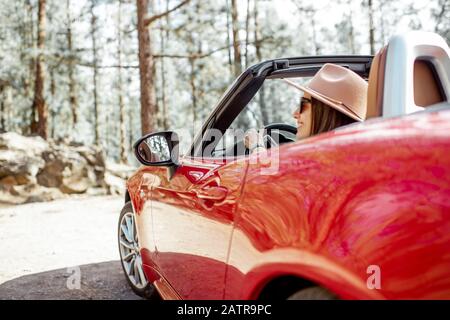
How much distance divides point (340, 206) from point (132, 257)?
286 cm

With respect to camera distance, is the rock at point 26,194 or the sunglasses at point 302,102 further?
the rock at point 26,194

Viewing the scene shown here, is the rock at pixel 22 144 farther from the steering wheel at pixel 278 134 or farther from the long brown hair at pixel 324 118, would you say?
the long brown hair at pixel 324 118

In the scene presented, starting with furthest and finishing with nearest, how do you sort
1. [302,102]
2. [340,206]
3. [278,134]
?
[278,134] → [302,102] → [340,206]

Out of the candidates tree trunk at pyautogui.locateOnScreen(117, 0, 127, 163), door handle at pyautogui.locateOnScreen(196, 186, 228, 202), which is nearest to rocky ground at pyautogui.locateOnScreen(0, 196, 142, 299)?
door handle at pyautogui.locateOnScreen(196, 186, 228, 202)

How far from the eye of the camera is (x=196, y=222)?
6.87 ft

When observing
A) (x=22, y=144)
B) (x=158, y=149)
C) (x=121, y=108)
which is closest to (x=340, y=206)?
(x=158, y=149)

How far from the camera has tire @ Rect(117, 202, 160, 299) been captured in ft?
11.5

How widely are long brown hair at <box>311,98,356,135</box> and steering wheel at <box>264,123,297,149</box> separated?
74 centimetres

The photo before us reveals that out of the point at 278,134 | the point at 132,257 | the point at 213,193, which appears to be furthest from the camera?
the point at 132,257

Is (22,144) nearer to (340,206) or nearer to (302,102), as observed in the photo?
(302,102)

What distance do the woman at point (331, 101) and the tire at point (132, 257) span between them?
1.92 m

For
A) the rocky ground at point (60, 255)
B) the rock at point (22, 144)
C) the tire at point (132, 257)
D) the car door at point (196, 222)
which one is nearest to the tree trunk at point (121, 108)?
the rock at point (22, 144)

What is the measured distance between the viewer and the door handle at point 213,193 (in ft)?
6.10

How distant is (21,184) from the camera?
39.5ft
